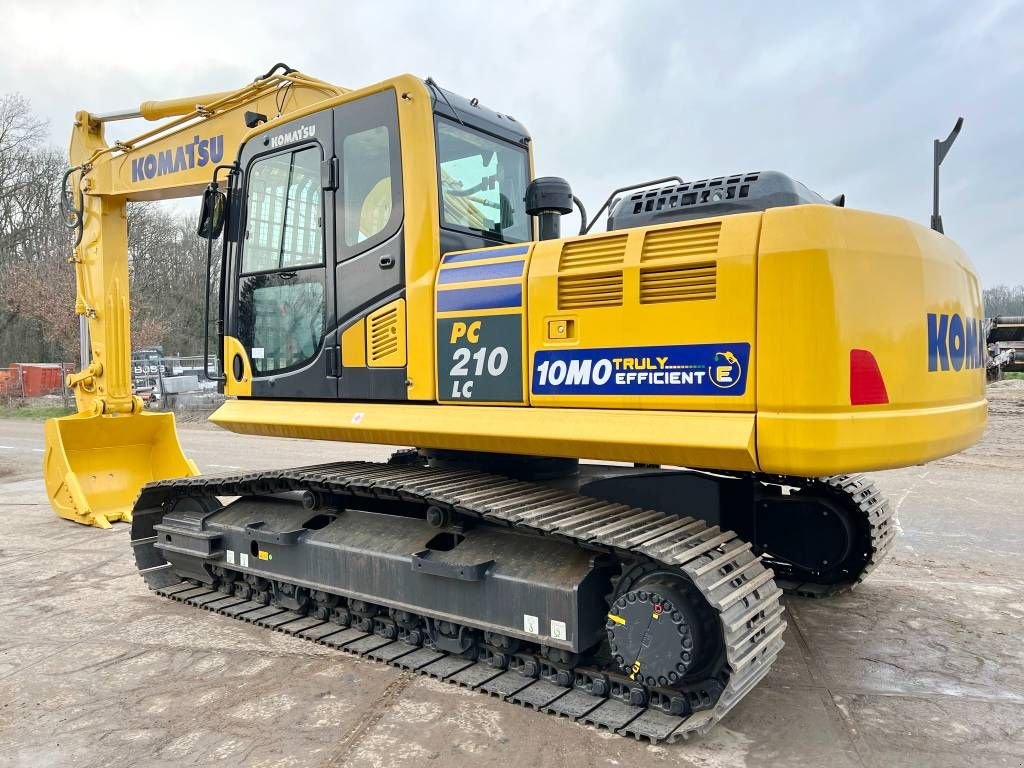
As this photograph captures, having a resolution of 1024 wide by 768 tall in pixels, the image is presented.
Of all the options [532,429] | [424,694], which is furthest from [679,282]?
[424,694]

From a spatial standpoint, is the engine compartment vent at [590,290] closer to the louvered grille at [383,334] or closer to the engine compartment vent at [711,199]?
the engine compartment vent at [711,199]

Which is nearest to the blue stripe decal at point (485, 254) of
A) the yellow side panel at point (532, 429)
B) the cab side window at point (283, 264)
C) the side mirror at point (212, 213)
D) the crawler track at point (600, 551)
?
the yellow side panel at point (532, 429)

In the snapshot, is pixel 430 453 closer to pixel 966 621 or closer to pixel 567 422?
pixel 567 422

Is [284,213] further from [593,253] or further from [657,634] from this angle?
[657,634]

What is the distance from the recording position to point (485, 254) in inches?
155

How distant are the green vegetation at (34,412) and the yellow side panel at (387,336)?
21.6m

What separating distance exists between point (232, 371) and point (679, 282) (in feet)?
9.91

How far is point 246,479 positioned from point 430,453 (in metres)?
1.14

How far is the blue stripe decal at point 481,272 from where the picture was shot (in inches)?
148

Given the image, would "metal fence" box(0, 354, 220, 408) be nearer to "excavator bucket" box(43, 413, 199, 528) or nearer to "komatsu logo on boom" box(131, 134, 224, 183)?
"excavator bucket" box(43, 413, 199, 528)

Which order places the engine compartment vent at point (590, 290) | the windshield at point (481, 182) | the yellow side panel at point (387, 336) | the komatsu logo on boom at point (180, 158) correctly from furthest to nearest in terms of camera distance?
the komatsu logo on boom at point (180, 158), the windshield at point (481, 182), the yellow side panel at point (387, 336), the engine compartment vent at point (590, 290)

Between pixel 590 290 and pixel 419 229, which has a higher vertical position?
pixel 419 229

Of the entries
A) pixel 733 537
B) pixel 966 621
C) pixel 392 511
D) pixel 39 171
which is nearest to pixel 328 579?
pixel 392 511

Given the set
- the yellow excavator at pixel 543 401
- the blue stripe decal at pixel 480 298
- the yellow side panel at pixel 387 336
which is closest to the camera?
the yellow excavator at pixel 543 401
